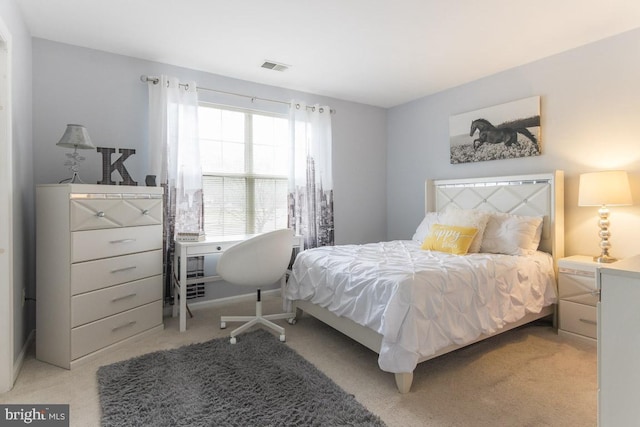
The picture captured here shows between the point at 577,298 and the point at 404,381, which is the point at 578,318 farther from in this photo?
the point at 404,381

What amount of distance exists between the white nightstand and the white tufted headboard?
0.23 meters

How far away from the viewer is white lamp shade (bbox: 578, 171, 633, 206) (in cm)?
249

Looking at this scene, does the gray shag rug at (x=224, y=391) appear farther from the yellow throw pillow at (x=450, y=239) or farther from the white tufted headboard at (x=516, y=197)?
the white tufted headboard at (x=516, y=197)

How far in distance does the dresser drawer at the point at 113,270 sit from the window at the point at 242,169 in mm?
835

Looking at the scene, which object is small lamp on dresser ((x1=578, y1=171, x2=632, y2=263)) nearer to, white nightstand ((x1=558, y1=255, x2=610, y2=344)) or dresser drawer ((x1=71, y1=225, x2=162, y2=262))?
white nightstand ((x1=558, y1=255, x2=610, y2=344))

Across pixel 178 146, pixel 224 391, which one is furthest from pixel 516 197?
pixel 178 146

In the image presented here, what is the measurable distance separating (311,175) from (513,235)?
2.23 m

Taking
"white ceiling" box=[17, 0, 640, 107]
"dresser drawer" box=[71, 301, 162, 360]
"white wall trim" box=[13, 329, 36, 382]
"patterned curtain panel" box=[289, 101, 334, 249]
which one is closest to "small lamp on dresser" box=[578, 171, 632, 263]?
"white ceiling" box=[17, 0, 640, 107]

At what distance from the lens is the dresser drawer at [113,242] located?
87.5 inches

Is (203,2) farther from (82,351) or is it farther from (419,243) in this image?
(419,243)

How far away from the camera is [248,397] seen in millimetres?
1837

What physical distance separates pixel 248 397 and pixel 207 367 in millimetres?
475

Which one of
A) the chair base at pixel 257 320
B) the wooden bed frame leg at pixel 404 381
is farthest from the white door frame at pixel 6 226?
the wooden bed frame leg at pixel 404 381

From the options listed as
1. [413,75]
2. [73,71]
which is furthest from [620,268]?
[73,71]
